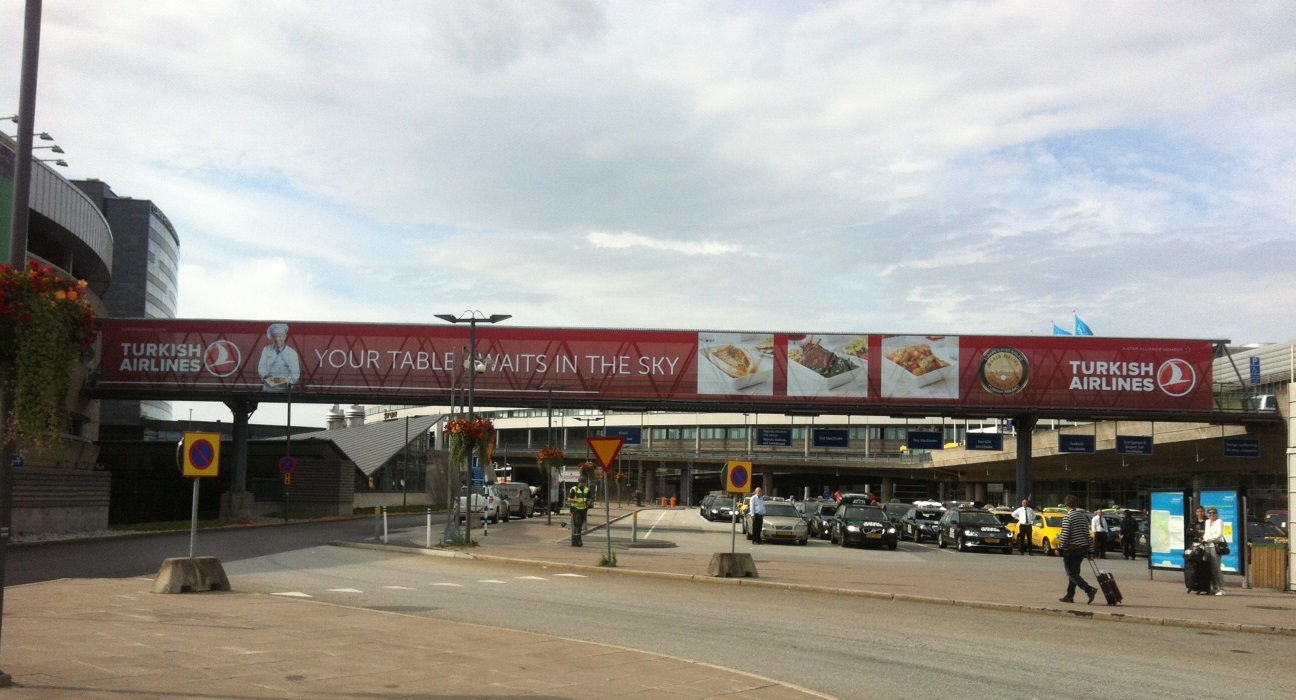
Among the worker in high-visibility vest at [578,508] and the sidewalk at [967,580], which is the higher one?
the worker in high-visibility vest at [578,508]

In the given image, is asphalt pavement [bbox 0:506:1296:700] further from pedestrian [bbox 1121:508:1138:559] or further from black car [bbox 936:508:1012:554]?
black car [bbox 936:508:1012:554]

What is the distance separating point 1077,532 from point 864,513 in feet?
67.6

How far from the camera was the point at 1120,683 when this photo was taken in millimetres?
11109

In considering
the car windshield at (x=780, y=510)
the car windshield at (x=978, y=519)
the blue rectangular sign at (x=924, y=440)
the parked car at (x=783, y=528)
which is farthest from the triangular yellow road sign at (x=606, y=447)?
the blue rectangular sign at (x=924, y=440)

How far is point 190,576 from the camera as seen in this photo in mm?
17016

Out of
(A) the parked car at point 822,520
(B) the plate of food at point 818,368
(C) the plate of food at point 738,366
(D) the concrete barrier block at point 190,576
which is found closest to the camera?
(D) the concrete barrier block at point 190,576

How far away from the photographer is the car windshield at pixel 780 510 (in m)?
39.5

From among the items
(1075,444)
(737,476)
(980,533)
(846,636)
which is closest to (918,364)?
(1075,444)

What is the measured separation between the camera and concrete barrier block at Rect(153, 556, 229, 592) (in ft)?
55.0

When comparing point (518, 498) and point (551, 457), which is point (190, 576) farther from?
point (518, 498)

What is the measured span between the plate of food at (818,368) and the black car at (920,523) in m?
7.34

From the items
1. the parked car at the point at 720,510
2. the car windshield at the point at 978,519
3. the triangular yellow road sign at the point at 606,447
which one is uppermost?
the triangular yellow road sign at the point at 606,447

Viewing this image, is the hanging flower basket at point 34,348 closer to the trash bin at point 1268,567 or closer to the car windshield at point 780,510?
the trash bin at point 1268,567

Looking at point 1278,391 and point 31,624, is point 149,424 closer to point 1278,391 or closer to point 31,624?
point 1278,391
